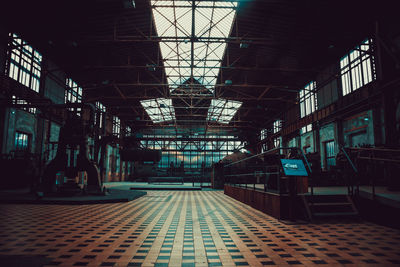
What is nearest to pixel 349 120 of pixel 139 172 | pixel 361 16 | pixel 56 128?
pixel 361 16

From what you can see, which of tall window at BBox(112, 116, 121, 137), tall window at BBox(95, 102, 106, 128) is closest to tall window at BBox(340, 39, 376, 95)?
tall window at BBox(95, 102, 106, 128)

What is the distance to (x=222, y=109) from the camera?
24984mm

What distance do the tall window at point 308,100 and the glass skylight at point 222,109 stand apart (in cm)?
551

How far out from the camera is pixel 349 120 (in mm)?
15031

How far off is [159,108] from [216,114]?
6.10 metres

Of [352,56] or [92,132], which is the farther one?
[352,56]

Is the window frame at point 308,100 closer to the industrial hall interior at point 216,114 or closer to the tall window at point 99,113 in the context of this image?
the industrial hall interior at point 216,114

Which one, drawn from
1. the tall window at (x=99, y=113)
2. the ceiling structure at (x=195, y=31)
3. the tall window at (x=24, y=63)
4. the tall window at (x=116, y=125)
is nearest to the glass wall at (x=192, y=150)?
the tall window at (x=116, y=125)

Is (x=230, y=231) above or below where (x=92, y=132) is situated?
below

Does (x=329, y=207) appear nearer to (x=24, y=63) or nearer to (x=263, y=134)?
(x=24, y=63)

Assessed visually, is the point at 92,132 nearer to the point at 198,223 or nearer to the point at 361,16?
the point at 198,223

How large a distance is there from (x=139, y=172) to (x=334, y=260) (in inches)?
1201

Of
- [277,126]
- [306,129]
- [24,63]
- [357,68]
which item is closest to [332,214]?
[357,68]

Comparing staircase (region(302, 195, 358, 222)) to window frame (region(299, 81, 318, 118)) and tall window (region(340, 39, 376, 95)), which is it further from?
window frame (region(299, 81, 318, 118))
